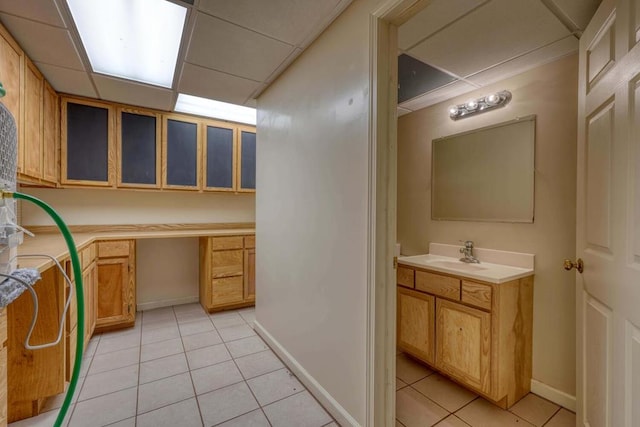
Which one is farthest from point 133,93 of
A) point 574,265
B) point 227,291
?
point 574,265

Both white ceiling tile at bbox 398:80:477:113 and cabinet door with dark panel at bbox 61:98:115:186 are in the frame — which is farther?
cabinet door with dark panel at bbox 61:98:115:186

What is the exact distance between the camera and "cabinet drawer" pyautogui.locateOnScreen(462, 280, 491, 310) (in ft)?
5.57

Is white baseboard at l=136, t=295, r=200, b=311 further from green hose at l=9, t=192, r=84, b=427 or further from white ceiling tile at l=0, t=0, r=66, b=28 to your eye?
white ceiling tile at l=0, t=0, r=66, b=28

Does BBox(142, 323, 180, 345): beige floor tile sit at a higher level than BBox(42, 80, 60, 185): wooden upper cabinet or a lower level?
lower

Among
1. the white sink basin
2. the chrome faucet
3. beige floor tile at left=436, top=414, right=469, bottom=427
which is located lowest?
beige floor tile at left=436, top=414, right=469, bottom=427

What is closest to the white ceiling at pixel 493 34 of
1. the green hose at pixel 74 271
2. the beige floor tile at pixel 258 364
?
the green hose at pixel 74 271

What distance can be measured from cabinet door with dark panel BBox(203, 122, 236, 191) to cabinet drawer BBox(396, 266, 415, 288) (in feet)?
7.38

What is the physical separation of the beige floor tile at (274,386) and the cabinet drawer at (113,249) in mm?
1766

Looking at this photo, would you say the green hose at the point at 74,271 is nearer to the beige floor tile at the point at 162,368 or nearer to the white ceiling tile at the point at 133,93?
the beige floor tile at the point at 162,368

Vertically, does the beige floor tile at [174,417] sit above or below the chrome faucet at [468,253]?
below

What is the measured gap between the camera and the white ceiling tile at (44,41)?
1630 millimetres

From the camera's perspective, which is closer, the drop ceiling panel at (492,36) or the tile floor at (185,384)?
the drop ceiling panel at (492,36)

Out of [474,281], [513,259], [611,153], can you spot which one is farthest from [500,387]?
[611,153]

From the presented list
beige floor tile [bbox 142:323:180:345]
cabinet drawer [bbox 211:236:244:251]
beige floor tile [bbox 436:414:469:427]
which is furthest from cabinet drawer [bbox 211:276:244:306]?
beige floor tile [bbox 436:414:469:427]
